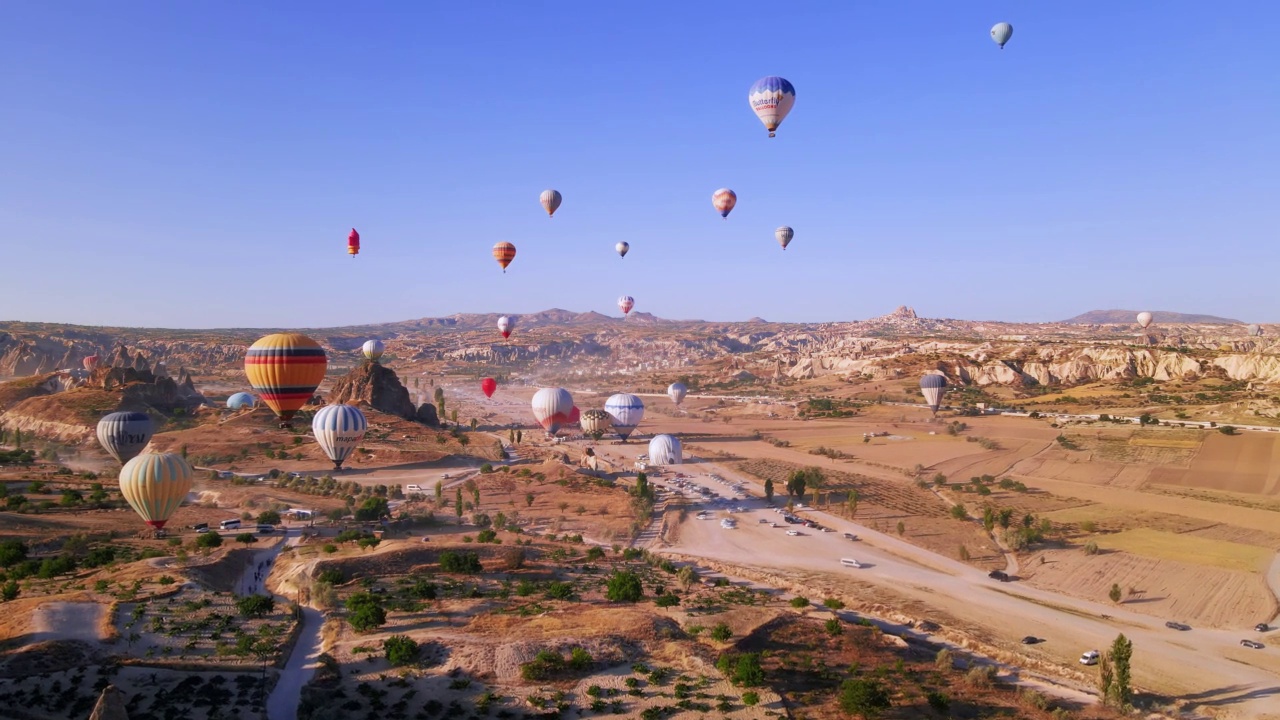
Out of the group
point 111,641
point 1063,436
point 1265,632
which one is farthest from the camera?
point 1063,436

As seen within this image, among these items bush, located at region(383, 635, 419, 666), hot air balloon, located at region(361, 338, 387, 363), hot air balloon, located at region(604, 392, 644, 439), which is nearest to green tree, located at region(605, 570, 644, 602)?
bush, located at region(383, 635, 419, 666)

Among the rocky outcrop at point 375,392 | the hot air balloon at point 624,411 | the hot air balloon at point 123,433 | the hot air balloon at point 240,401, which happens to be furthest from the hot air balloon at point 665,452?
the hot air balloon at point 240,401

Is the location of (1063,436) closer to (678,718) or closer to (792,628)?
(792,628)

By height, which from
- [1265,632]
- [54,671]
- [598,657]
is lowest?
[1265,632]

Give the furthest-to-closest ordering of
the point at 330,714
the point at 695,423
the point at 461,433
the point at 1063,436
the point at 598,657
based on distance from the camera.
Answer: the point at 695,423 < the point at 461,433 < the point at 1063,436 < the point at 598,657 < the point at 330,714

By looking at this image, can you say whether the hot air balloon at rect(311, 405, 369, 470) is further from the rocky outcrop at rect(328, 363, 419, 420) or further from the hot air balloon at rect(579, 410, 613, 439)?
the hot air balloon at rect(579, 410, 613, 439)

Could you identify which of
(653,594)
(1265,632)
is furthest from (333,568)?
(1265,632)

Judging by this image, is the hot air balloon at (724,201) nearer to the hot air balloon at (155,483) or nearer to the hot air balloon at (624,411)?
the hot air balloon at (624,411)

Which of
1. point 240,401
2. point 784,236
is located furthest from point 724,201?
point 240,401
